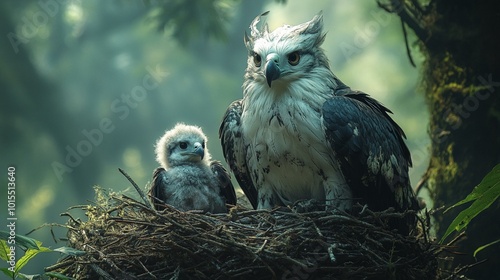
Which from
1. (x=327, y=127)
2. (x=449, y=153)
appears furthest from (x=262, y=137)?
(x=449, y=153)

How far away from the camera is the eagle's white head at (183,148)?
4484 mm

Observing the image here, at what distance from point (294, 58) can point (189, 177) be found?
1050mm

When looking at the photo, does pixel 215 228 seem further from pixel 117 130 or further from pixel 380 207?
pixel 117 130

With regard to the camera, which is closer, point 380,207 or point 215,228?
point 215,228

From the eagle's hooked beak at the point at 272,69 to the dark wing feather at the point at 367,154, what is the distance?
0.35m

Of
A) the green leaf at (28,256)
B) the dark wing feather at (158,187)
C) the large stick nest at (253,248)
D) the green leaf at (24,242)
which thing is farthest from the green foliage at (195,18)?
the green leaf at (24,242)

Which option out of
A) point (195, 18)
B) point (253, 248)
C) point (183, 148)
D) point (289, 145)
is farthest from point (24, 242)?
point (195, 18)

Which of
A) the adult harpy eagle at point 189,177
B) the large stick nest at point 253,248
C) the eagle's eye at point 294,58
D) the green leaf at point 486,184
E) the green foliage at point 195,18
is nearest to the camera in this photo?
the green leaf at point 486,184

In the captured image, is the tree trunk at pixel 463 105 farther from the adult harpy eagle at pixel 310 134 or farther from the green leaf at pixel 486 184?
the green leaf at pixel 486 184

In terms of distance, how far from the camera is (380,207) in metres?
3.82

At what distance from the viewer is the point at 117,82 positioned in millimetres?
11312

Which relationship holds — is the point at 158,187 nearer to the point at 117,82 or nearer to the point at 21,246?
the point at 21,246

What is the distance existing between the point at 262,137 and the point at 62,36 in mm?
8034

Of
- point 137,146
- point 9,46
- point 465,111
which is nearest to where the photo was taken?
point 465,111
